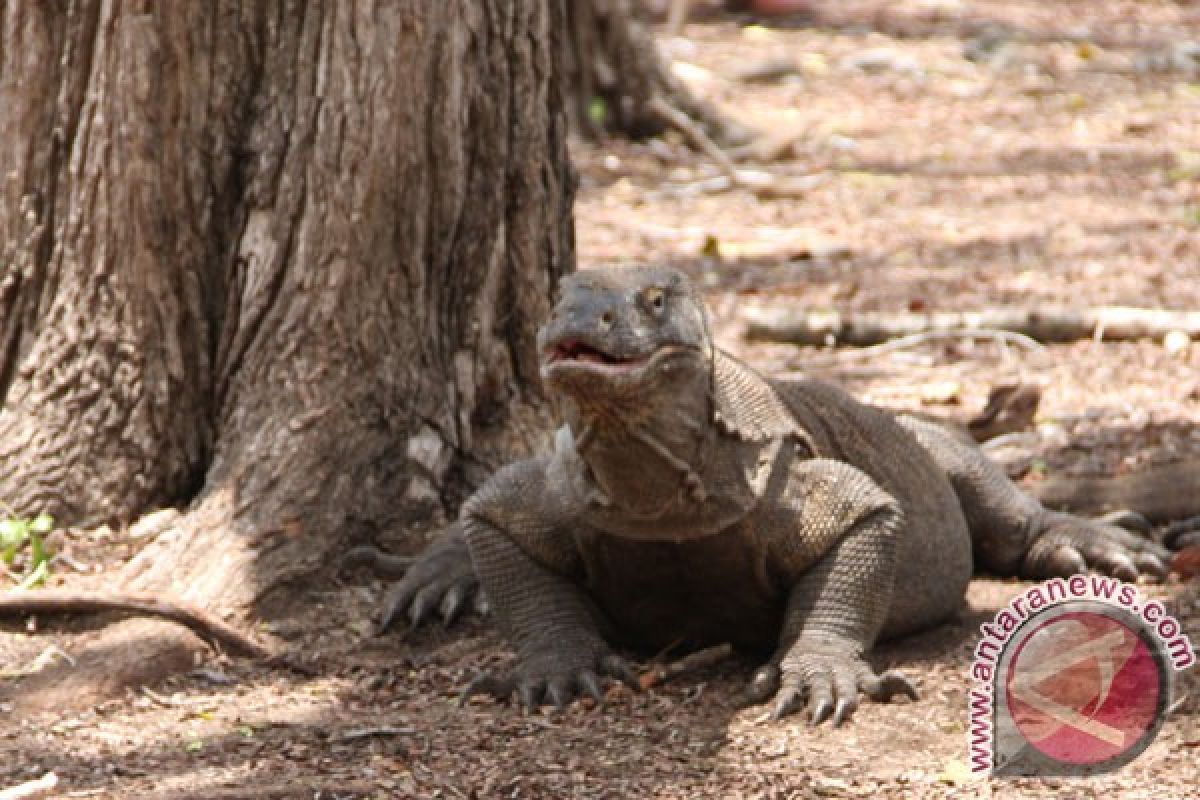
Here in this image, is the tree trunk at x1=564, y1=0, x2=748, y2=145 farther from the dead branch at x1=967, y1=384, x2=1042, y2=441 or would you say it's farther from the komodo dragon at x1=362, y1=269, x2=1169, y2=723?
the komodo dragon at x1=362, y1=269, x2=1169, y2=723

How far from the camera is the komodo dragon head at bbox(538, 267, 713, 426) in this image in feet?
15.7

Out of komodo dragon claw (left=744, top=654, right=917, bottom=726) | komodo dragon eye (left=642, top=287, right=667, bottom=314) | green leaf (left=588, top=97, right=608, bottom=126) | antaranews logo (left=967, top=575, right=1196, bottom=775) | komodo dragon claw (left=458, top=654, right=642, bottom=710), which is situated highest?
komodo dragon eye (left=642, top=287, right=667, bottom=314)

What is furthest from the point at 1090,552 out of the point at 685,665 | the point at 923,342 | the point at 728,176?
the point at 728,176

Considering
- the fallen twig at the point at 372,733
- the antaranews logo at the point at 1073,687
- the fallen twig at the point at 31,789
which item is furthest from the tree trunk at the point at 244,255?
the antaranews logo at the point at 1073,687

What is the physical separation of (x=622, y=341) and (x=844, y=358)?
4.74 meters

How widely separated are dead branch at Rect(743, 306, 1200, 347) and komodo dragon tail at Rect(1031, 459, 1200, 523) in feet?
7.06

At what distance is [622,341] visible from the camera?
4.85 m

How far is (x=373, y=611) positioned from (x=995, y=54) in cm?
1517

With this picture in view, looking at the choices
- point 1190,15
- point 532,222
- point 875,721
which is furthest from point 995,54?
point 875,721

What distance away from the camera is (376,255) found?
21.6 ft

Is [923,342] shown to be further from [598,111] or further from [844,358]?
[598,111]

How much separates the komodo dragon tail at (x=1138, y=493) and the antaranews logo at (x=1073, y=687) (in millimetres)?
1877

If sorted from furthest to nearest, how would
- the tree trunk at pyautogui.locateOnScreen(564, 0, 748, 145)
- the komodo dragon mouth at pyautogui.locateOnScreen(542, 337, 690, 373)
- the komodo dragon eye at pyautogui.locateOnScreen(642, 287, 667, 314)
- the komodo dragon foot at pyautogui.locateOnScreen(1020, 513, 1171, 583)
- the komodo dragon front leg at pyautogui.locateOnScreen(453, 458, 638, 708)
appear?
the tree trunk at pyautogui.locateOnScreen(564, 0, 748, 145) → the komodo dragon foot at pyautogui.locateOnScreen(1020, 513, 1171, 583) → the komodo dragon front leg at pyautogui.locateOnScreen(453, 458, 638, 708) → the komodo dragon eye at pyautogui.locateOnScreen(642, 287, 667, 314) → the komodo dragon mouth at pyautogui.locateOnScreen(542, 337, 690, 373)

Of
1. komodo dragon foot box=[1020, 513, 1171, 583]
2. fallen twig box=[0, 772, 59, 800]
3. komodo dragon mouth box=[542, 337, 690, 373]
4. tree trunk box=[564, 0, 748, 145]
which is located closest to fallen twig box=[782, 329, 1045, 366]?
komodo dragon foot box=[1020, 513, 1171, 583]
